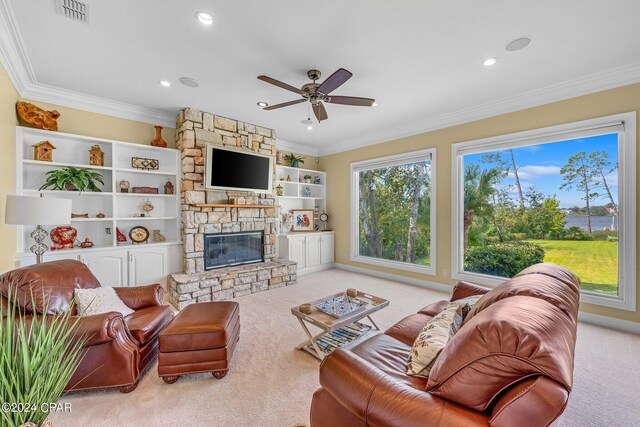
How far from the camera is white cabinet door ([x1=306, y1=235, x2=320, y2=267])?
5.70m

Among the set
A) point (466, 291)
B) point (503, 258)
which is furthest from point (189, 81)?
point (503, 258)

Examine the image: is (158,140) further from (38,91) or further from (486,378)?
(486,378)

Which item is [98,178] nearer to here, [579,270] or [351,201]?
[351,201]

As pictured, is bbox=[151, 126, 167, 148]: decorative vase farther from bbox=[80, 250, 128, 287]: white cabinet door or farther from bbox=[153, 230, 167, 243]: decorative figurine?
bbox=[80, 250, 128, 287]: white cabinet door

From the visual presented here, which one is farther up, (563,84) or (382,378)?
(563,84)

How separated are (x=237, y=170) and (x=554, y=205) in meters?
4.63

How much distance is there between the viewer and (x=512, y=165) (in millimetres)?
3893

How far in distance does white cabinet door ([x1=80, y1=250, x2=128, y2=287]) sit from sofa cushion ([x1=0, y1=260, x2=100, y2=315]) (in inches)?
48.0

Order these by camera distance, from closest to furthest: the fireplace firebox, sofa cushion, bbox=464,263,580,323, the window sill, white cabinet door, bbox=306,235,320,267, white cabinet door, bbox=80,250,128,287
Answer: sofa cushion, bbox=464,263,580,323 < white cabinet door, bbox=80,250,128,287 < the fireplace firebox < the window sill < white cabinet door, bbox=306,235,320,267

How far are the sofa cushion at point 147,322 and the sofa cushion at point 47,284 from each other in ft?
1.46

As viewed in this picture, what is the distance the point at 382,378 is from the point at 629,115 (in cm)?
396

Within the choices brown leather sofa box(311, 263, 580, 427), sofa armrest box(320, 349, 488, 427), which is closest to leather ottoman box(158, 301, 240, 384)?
brown leather sofa box(311, 263, 580, 427)

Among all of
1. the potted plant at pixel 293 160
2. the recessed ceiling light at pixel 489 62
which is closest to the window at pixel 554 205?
the recessed ceiling light at pixel 489 62

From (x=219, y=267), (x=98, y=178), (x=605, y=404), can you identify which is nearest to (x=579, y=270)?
(x=605, y=404)
